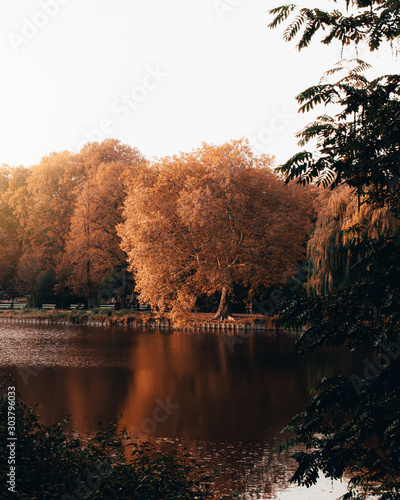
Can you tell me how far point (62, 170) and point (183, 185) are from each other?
22231mm

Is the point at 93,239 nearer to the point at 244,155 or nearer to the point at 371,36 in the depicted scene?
the point at 244,155

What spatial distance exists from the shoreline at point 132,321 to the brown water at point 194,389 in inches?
151

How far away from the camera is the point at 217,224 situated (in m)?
32.2

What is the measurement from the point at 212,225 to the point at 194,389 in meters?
17.2

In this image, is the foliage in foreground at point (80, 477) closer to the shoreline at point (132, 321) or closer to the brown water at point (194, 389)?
the brown water at point (194, 389)

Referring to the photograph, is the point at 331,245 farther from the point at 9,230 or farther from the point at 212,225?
the point at 9,230

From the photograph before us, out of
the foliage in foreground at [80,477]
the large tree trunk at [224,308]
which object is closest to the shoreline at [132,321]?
the large tree trunk at [224,308]

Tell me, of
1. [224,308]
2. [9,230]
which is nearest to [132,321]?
[224,308]

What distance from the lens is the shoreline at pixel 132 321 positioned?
1275 inches

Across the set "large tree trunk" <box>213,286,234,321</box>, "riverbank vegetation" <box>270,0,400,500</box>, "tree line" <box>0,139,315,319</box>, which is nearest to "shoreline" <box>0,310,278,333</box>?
"large tree trunk" <box>213,286,234,321</box>

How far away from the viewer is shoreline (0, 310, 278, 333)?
32.4m

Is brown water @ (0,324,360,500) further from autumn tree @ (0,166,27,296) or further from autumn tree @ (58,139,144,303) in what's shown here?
autumn tree @ (0,166,27,296)

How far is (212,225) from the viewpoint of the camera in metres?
31.8

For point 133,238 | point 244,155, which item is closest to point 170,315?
point 133,238
